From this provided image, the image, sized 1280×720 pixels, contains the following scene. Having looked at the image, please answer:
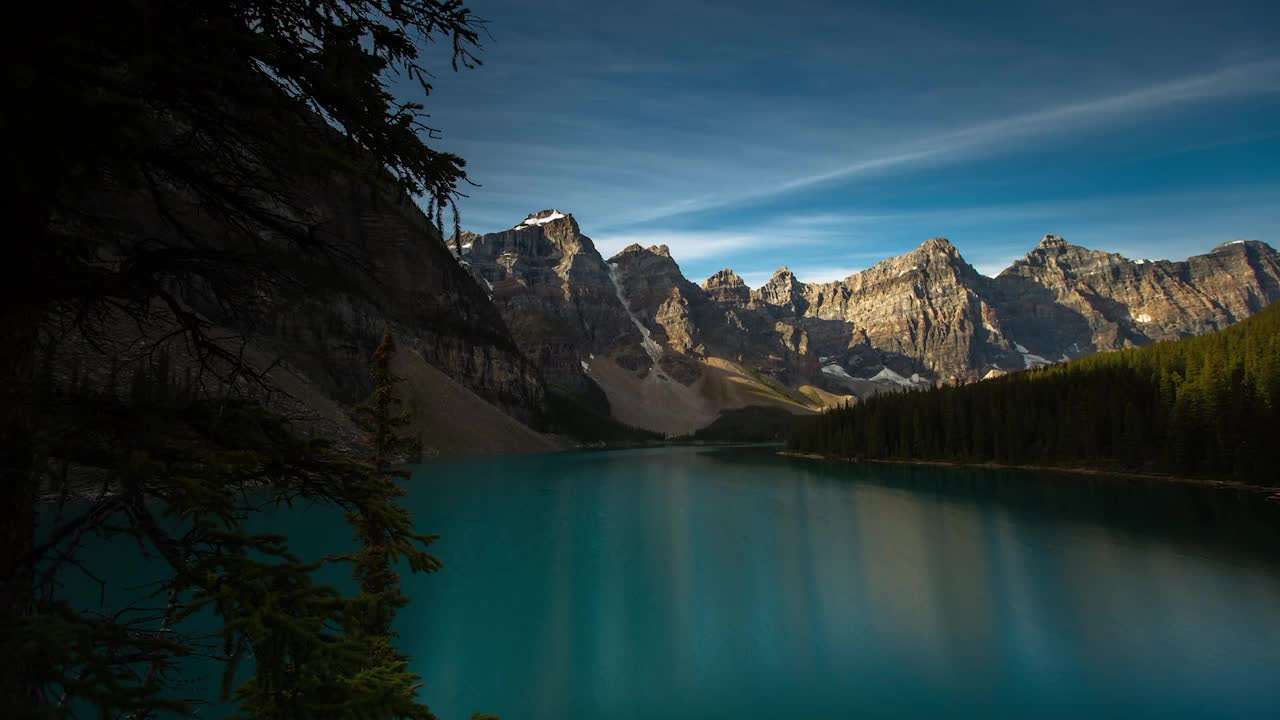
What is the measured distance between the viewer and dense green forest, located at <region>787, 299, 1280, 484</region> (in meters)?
61.1

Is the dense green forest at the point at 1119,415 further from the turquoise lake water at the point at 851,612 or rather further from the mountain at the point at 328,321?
the mountain at the point at 328,321

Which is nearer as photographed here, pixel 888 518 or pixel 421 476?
pixel 888 518

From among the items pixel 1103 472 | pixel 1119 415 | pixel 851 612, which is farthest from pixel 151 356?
pixel 1119 415

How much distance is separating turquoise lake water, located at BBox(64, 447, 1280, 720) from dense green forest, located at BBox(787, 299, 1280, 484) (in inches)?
579

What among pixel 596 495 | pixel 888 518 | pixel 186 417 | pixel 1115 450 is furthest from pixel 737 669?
pixel 1115 450

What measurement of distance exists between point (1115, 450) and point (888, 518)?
48412 millimetres

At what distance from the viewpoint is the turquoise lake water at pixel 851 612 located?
17.9 meters

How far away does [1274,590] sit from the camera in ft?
88.8

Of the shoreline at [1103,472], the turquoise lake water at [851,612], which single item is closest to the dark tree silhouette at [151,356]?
the turquoise lake water at [851,612]

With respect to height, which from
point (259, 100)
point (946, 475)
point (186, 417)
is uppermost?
point (259, 100)

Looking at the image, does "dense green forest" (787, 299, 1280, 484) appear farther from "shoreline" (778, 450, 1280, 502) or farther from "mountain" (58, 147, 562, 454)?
"mountain" (58, 147, 562, 454)

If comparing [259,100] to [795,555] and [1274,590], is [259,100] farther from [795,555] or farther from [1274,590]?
[1274,590]

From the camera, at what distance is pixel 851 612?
2525 centimetres

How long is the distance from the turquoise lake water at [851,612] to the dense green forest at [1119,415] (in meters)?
14.7
